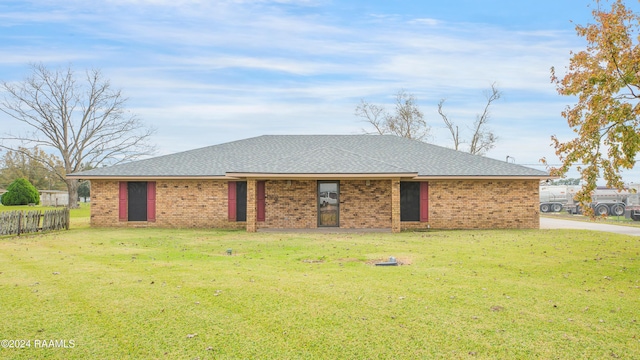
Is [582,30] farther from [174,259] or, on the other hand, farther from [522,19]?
[174,259]

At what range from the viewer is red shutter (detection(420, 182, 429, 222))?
2080 cm

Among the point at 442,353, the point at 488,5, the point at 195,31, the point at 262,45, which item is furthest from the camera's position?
the point at 262,45

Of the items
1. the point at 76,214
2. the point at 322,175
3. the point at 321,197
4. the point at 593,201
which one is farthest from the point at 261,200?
the point at 593,201

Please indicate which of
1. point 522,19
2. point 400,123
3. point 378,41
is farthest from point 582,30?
point 400,123

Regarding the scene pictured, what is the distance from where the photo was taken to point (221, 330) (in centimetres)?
588

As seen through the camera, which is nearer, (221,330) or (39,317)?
(221,330)

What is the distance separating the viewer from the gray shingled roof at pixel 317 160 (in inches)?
760

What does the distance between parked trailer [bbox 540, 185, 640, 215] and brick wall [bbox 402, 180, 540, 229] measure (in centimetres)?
1362

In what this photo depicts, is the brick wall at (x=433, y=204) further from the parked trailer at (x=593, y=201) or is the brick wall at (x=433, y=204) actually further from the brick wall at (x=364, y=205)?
the parked trailer at (x=593, y=201)

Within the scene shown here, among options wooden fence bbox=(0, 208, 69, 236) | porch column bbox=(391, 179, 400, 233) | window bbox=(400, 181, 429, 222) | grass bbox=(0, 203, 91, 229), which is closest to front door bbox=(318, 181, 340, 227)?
porch column bbox=(391, 179, 400, 233)

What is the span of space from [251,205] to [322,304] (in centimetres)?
1231

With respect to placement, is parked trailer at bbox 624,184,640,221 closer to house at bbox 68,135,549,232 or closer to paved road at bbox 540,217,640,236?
paved road at bbox 540,217,640,236

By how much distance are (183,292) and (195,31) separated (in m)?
13.9

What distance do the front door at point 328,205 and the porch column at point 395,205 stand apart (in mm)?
2778
